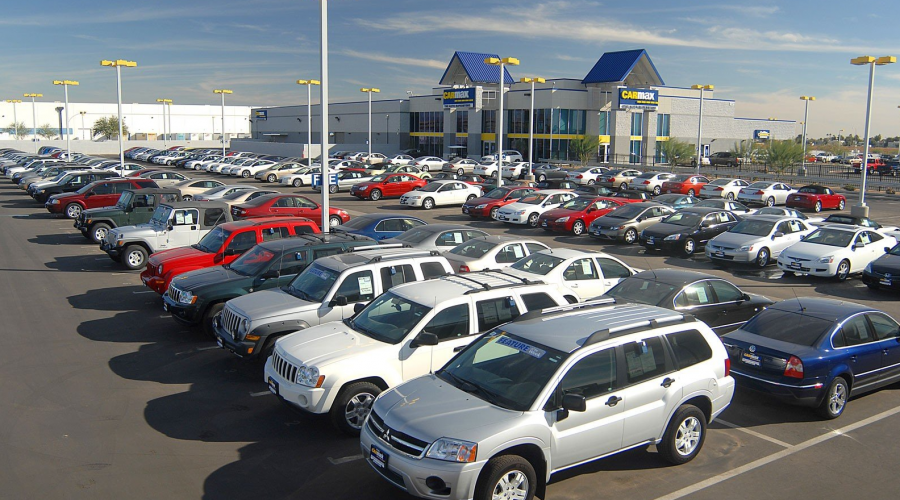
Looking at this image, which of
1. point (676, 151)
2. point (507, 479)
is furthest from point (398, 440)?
point (676, 151)

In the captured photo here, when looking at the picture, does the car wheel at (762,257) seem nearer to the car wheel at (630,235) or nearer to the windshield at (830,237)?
→ the windshield at (830,237)

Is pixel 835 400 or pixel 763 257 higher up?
pixel 763 257

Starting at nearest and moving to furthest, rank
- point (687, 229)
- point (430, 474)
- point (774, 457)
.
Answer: point (430, 474) < point (774, 457) < point (687, 229)

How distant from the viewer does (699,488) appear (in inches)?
280

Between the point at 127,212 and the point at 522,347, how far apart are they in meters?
18.0

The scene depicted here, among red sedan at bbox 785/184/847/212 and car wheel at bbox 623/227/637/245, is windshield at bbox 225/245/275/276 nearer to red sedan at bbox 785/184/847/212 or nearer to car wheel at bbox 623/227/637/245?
car wheel at bbox 623/227/637/245

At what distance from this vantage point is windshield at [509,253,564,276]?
13345 millimetres

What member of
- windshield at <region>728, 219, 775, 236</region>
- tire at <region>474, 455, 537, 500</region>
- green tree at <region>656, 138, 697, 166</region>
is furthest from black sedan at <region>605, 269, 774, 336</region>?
green tree at <region>656, 138, 697, 166</region>

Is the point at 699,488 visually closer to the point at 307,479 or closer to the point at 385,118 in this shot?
the point at 307,479

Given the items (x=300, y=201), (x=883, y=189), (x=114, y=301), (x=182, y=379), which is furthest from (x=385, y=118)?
(x=182, y=379)

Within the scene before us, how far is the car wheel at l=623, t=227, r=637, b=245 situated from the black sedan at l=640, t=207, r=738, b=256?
462mm

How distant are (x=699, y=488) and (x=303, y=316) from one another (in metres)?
5.84

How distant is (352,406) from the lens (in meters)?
8.23

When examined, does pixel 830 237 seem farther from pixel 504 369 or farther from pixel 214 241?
pixel 214 241
